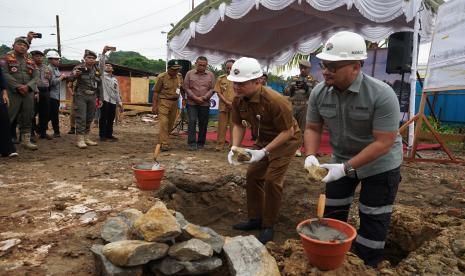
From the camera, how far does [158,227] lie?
213cm

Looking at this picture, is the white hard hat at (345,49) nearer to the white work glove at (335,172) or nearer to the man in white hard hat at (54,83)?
the white work glove at (335,172)

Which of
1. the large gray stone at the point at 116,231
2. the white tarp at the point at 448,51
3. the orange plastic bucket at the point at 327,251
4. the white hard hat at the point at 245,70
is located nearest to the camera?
the orange plastic bucket at the point at 327,251

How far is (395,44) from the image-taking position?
6824mm

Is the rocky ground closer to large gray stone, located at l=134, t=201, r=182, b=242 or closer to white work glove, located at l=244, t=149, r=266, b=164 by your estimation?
large gray stone, located at l=134, t=201, r=182, b=242

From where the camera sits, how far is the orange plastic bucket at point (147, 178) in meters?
3.78

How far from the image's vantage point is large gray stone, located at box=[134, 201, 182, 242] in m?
2.11

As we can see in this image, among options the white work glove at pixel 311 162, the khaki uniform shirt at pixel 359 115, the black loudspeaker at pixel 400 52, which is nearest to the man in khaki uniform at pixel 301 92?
the black loudspeaker at pixel 400 52

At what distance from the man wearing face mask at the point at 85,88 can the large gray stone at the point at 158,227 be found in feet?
15.6

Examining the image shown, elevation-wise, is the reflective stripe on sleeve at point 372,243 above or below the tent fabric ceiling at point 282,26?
below

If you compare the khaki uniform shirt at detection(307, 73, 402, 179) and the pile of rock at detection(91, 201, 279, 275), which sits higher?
the khaki uniform shirt at detection(307, 73, 402, 179)

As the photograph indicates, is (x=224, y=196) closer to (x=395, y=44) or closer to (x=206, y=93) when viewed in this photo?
(x=206, y=93)

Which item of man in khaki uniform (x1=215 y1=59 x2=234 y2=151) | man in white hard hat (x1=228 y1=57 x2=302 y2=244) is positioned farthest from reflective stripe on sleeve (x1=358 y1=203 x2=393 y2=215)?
man in khaki uniform (x1=215 y1=59 x2=234 y2=151)

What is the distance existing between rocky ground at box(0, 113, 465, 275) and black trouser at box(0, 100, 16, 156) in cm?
29

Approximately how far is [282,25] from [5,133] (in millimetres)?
7310
